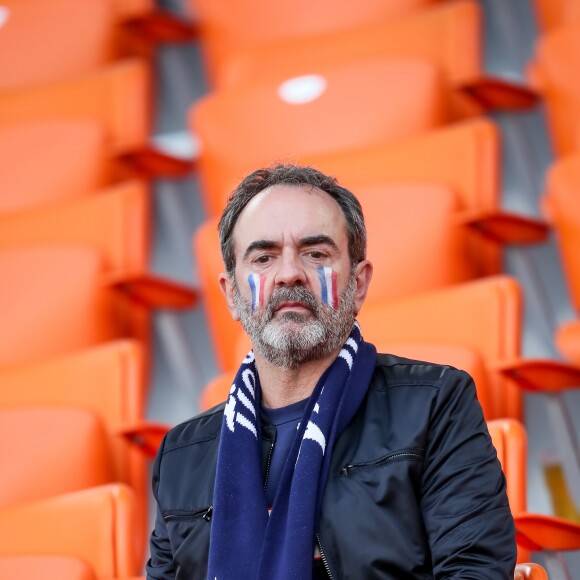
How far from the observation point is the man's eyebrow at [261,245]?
2.66 ft

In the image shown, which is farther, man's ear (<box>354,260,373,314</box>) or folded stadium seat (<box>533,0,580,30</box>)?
folded stadium seat (<box>533,0,580,30</box>)

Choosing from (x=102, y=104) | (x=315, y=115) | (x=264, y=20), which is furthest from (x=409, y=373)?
(x=264, y=20)

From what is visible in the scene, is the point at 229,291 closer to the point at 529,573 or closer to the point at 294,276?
the point at 294,276

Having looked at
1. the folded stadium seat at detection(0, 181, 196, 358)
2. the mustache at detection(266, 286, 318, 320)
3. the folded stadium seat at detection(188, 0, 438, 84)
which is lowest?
the mustache at detection(266, 286, 318, 320)

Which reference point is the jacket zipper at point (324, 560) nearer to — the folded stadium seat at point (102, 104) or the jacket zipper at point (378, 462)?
the jacket zipper at point (378, 462)

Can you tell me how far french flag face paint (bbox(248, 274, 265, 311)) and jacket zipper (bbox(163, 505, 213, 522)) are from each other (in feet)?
0.44

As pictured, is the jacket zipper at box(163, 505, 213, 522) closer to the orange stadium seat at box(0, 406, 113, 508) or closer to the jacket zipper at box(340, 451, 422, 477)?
the jacket zipper at box(340, 451, 422, 477)

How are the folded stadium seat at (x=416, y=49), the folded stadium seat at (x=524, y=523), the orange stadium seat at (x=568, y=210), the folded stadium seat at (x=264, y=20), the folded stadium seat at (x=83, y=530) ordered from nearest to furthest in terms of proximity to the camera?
the folded stadium seat at (x=524, y=523) → the folded stadium seat at (x=83, y=530) → the orange stadium seat at (x=568, y=210) → the folded stadium seat at (x=416, y=49) → the folded stadium seat at (x=264, y=20)

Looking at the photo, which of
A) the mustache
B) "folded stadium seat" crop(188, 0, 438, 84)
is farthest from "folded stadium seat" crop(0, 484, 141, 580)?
"folded stadium seat" crop(188, 0, 438, 84)

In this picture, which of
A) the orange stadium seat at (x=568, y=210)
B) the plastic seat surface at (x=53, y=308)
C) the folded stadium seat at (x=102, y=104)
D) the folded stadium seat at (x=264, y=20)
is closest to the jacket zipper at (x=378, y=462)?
the orange stadium seat at (x=568, y=210)

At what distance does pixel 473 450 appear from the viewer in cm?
72

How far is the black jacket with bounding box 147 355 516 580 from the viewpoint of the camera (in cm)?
69

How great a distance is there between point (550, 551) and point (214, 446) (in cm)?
24

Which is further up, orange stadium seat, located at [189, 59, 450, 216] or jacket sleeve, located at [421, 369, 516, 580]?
orange stadium seat, located at [189, 59, 450, 216]
